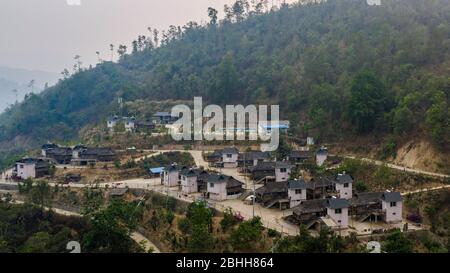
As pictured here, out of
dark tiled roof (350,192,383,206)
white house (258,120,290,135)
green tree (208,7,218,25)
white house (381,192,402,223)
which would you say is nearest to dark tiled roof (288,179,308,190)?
dark tiled roof (350,192,383,206)

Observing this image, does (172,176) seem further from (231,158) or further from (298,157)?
(298,157)

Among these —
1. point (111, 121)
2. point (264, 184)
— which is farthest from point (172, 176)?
point (111, 121)

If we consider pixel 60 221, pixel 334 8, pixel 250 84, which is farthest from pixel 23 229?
pixel 334 8

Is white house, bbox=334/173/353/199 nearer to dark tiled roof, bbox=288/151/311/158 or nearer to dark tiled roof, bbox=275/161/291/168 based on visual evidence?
dark tiled roof, bbox=275/161/291/168

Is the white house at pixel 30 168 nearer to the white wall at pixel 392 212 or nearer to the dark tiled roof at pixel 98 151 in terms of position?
the dark tiled roof at pixel 98 151

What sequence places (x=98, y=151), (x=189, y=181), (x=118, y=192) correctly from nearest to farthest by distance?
(x=189, y=181)
(x=118, y=192)
(x=98, y=151)

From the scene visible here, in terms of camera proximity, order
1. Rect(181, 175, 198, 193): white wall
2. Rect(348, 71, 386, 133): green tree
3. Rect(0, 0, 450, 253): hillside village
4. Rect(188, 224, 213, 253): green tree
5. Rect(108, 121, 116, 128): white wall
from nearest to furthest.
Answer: Rect(188, 224, 213, 253): green tree → Rect(0, 0, 450, 253): hillside village → Rect(181, 175, 198, 193): white wall → Rect(348, 71, 386, 133): green tree → Rect(108, 121, 116, 128): white wall
